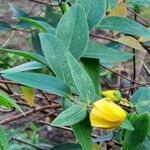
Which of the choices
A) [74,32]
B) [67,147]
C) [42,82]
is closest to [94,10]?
[74,32]

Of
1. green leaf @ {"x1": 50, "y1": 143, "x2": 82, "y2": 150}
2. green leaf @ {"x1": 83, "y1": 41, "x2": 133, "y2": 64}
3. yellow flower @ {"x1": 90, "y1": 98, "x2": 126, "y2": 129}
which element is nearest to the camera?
yellow flower @ {"x1": 90, "y1": 98, "x2": 126, "y2": 129}

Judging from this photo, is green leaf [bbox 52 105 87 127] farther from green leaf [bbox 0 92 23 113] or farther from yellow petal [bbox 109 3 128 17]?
yellow petal [bbox 109 3 128 17]

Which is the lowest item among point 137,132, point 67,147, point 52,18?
point 67,147

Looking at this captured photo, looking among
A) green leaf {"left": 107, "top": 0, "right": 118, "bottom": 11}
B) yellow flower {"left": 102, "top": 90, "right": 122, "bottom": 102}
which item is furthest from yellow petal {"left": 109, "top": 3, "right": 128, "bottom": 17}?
yellow flower {"left": 102, "top": 90, "right": 122, "bottom": 102}

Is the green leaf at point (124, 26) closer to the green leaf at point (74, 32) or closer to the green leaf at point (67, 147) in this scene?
the green leaf at point (74, 32)

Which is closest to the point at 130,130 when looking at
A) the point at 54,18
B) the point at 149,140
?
the point at 149,140

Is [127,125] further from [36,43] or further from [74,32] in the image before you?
[36,43]

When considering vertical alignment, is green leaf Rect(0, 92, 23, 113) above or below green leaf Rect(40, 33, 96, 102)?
below

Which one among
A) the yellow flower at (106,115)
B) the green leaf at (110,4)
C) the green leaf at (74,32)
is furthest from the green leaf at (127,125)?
the green leaf at (110,4)

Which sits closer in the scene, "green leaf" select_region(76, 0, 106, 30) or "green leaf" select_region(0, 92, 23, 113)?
"green leaf" select_region(0, 92, 23, 113)
